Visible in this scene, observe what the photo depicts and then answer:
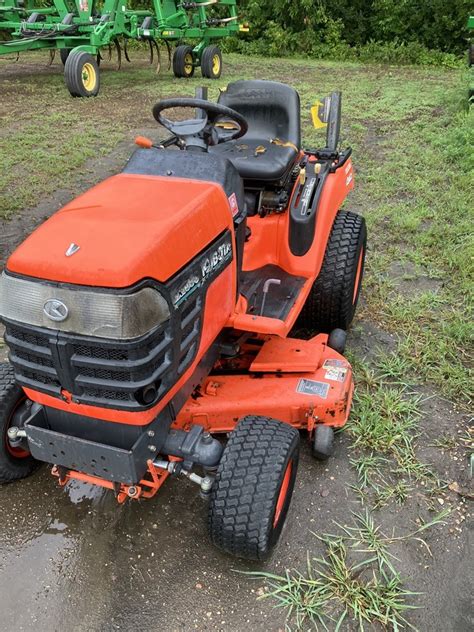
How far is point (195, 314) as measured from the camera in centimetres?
199

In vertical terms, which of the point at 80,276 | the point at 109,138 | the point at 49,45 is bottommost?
the point at 109,138

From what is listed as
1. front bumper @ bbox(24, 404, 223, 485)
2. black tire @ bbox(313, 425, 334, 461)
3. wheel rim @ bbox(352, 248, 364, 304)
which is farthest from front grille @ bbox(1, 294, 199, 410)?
wheel rim @ bbox(352, 248, 364, 304)

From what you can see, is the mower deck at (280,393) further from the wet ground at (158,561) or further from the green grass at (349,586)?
the green grass at (349,586)

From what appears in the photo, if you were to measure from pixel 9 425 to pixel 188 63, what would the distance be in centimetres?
1052

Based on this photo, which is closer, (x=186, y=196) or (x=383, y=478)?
(x=186, y=196)

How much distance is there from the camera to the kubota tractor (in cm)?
167

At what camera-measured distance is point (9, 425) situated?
2.26 meters

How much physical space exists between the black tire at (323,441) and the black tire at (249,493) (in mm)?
409

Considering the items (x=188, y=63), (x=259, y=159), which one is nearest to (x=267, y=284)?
(x=259, y=159)

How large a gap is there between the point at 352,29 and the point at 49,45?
9298 mm

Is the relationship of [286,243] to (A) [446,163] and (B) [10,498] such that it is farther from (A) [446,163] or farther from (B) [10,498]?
(A) [446,163]

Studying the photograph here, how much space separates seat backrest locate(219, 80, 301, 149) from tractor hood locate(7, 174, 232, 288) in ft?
4.22

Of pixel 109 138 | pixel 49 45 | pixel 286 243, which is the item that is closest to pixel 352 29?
pixel 49 45

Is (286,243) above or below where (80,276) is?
below
